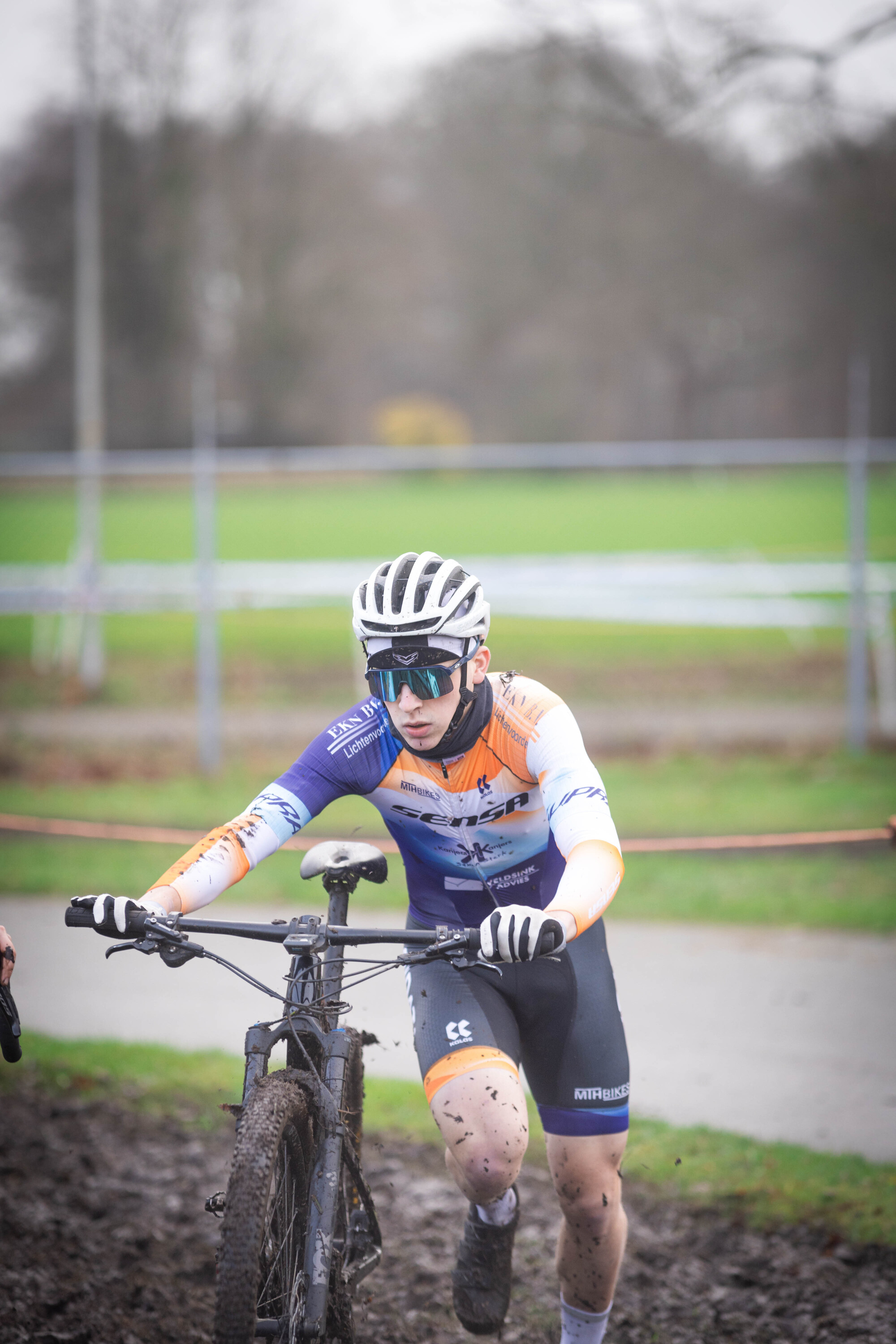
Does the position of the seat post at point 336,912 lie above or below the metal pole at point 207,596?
below

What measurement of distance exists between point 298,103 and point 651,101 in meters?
48.5

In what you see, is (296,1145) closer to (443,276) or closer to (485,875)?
(485,875)

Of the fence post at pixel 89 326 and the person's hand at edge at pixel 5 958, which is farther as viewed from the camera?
the fence post at pixel 89 326

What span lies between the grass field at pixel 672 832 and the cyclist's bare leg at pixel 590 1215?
3736mm

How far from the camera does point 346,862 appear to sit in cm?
331

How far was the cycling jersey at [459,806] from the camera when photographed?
3092 millimetres

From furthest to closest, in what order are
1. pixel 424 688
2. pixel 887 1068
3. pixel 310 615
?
1. pixel 310 615
2. pixel 887 1068
3. pixel 424 688

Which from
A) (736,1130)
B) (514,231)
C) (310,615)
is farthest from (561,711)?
(514,231)

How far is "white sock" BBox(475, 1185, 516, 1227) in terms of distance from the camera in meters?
3.33

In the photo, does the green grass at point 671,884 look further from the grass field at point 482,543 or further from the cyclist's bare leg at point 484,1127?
the grass field at point 482,543

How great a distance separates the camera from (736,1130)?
15.0ft

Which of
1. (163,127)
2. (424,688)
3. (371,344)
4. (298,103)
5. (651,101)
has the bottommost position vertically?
(424,688)

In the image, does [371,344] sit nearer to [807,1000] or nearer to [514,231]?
[514,231]

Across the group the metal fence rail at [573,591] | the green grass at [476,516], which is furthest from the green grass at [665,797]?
the green grass at [476,516]
